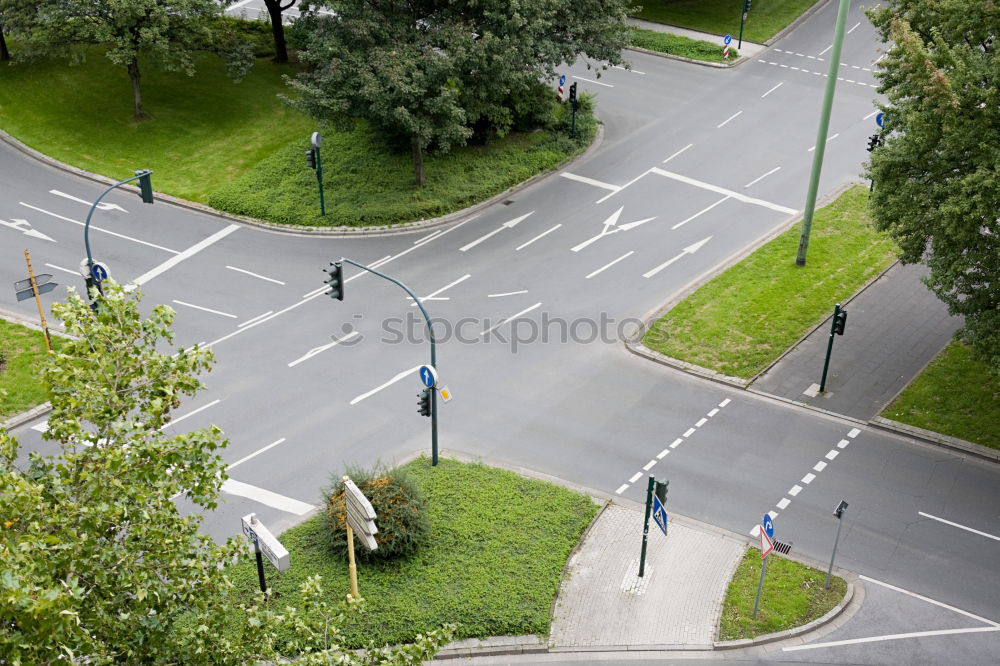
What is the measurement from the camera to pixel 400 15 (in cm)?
3638

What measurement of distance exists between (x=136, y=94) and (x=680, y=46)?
25.5 meters

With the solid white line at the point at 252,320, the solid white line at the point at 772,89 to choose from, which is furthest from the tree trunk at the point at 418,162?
the solid white line at the point at 772,89

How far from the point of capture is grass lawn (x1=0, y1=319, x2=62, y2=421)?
28328mm

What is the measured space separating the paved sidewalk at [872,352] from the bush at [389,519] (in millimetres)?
11192

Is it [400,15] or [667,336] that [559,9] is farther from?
[667,336]

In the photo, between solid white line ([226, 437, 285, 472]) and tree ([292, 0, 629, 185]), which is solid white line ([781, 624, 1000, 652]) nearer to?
solid white line ([226, 437, 285, 472])

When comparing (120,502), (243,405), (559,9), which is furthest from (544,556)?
(559,9)

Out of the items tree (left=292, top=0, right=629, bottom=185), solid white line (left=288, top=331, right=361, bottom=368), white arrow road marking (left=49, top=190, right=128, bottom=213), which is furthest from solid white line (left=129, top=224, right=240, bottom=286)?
solid white line (left=288, top=331, right=361, bottom=368)

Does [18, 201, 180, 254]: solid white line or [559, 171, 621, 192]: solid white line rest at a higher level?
[559, 171, 621, 192]: solid white line

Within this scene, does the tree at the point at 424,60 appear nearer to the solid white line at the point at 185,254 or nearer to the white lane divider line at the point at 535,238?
the white lane divider line at the point at 535,238

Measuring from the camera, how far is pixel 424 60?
1374 inches

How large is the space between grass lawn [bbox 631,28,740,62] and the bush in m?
33.0

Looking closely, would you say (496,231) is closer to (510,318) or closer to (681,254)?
(510,318)

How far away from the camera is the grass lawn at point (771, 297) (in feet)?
100
